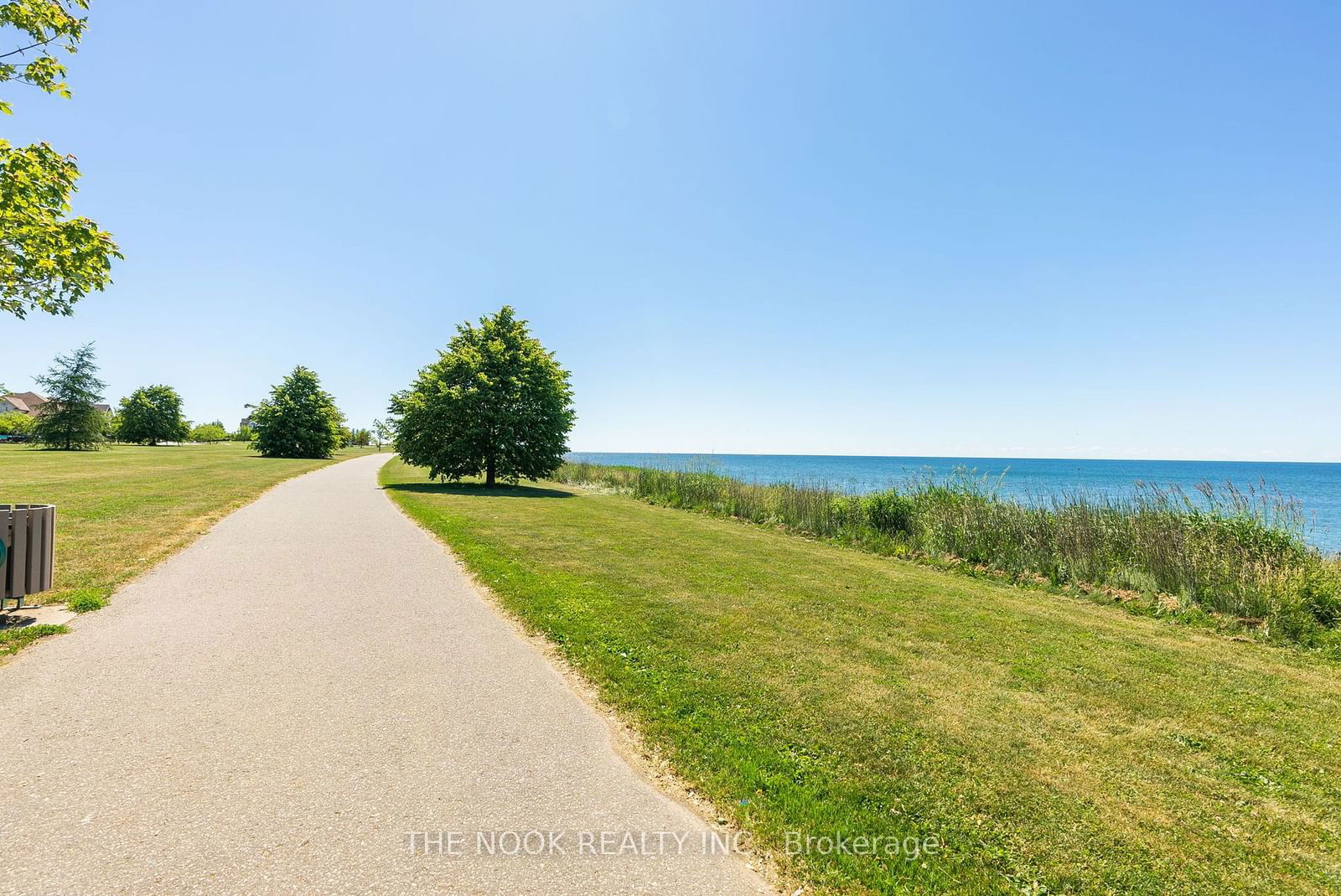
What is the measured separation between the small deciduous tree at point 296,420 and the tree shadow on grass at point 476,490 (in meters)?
38.3

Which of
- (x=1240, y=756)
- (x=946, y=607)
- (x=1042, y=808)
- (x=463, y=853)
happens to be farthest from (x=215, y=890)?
(x=946, y=607)

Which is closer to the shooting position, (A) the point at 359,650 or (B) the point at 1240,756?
(B) the point at 1240,756

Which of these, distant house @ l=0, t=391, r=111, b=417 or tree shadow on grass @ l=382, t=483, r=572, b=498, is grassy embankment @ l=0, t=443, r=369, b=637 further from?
distant house @ l=0, t=391, r=111, b=417

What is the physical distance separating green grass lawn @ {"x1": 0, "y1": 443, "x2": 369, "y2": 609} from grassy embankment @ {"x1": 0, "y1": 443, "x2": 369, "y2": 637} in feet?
0.04

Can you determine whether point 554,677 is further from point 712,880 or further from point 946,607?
point 946,607

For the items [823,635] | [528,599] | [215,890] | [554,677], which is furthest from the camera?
[528,599]

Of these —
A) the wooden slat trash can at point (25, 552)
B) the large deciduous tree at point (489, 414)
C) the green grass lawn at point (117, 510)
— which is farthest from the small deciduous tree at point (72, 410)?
the wooden slat trash can at point (25, 552)

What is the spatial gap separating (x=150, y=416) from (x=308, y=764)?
98.2 meters

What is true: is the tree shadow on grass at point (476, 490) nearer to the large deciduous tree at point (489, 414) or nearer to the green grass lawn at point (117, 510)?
the large deciduous tree at point (489, 414)

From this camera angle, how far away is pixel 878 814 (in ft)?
11.3

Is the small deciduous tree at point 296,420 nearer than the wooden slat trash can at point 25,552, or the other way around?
the wooden slat trash can at point 25,552

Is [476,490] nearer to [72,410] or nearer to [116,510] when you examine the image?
[116,510]

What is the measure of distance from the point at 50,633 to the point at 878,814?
8.36m

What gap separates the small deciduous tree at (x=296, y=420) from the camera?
5575cm
